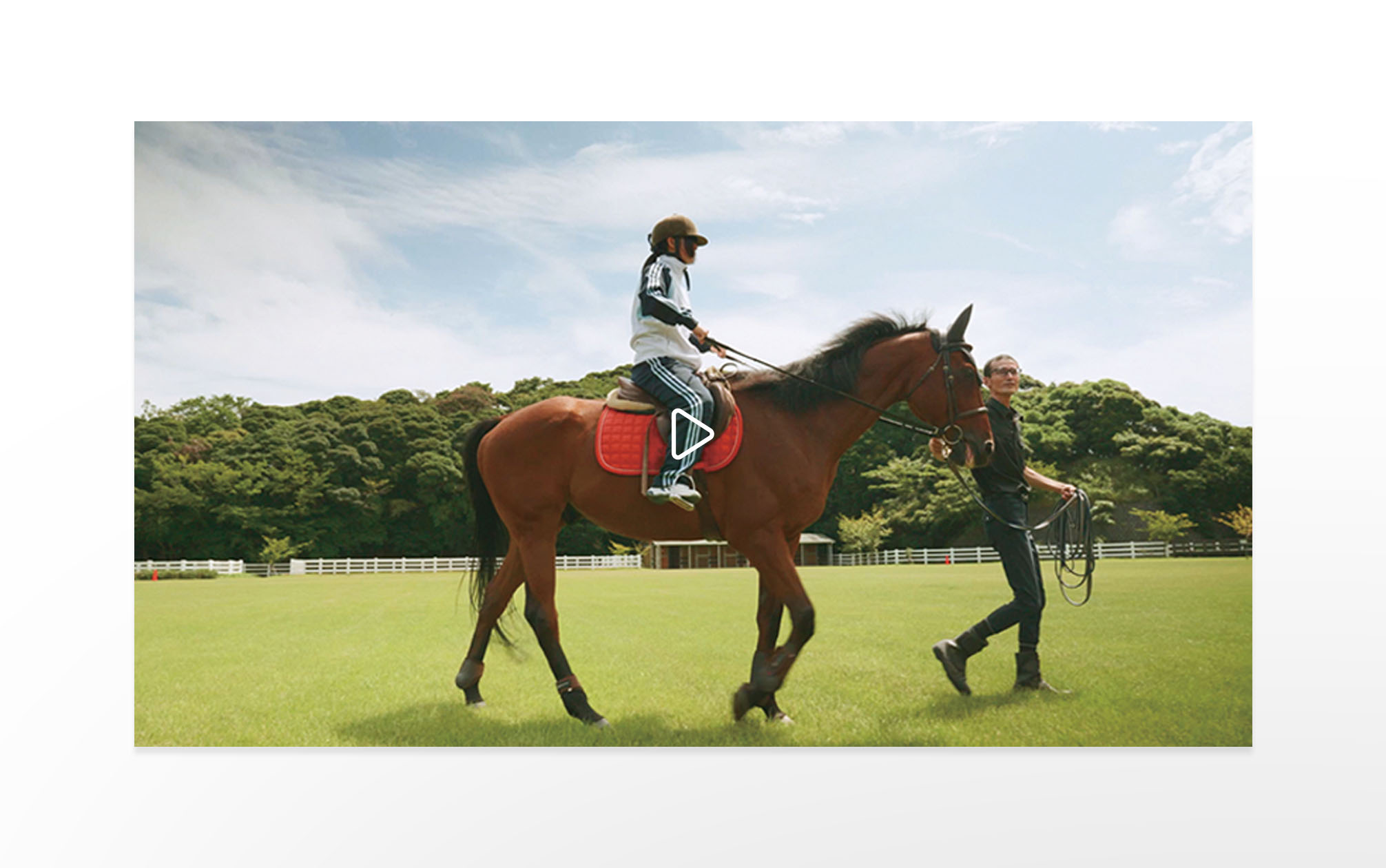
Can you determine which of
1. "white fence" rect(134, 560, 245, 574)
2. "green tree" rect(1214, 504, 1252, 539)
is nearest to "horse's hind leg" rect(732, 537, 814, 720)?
"green tree" rect(1214, 504, 1252, 539)

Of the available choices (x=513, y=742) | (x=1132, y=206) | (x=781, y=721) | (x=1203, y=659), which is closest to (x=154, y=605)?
(x=513, y=742)

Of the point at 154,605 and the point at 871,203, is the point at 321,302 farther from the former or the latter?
the point at 871,203

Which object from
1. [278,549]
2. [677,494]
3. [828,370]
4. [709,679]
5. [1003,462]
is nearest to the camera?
[677,494]

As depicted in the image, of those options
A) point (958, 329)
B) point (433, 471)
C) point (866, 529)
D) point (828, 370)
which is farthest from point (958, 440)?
point (433, 471)

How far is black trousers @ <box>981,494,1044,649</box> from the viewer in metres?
4.47

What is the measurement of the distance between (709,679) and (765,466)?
1.71 meters

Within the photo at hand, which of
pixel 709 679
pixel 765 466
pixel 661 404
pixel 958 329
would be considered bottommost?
pixel 709 679

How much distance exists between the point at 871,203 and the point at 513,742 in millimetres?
4467

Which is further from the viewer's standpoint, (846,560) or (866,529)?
(846,560)

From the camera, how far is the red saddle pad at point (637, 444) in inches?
166

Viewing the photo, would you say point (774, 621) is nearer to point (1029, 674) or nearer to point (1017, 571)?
point (1017, 571)

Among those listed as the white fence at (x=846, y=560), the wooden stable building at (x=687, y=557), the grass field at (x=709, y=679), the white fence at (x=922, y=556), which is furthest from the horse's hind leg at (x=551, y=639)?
the wooden stable building at (x=687, y=557)

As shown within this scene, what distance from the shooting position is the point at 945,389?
4238 millimetres
